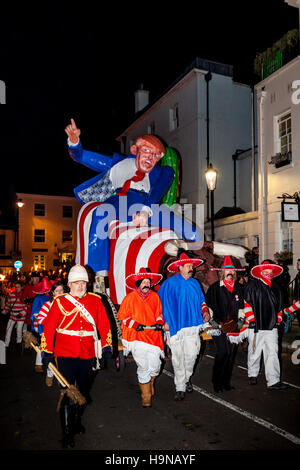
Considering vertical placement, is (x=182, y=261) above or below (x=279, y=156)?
below

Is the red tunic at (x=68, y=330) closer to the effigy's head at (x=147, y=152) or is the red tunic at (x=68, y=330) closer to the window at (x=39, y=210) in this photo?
the effigy's head at (x=147, y=152)

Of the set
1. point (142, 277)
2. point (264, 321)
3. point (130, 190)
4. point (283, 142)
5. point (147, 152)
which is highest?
point (283, 142)

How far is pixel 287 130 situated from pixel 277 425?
40.2 ft

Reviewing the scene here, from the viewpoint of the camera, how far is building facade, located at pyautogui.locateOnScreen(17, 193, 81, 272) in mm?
41531

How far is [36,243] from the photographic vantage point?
42031 millimetres

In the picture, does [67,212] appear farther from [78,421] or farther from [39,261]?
[78,421]

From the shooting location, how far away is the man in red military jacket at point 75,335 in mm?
4520

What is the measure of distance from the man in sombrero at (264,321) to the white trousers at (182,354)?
1.05 metres

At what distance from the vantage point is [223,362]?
243 inches

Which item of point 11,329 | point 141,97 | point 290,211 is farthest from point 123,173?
point 141,97

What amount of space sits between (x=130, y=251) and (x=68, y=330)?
1.96m
